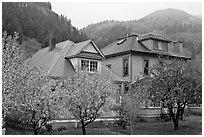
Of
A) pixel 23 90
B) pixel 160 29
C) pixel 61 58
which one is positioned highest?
pixel 160 29

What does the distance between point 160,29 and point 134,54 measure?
5368 cm

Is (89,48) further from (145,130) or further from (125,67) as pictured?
(145,130)

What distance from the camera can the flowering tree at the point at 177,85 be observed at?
19.7 m

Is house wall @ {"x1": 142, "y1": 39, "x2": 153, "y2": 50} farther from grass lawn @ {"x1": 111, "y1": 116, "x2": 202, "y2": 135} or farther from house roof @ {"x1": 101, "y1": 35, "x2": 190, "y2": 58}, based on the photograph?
grass lawn @ {"x1": 111, "y1": 116, "x2": 202, "y2": 135}

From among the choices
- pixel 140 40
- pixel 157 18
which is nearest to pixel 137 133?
pixel 140 40

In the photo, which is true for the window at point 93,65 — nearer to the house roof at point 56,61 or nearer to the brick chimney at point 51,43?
the house roof at point 56,61

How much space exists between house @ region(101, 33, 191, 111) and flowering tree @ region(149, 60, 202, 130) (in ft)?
19.7

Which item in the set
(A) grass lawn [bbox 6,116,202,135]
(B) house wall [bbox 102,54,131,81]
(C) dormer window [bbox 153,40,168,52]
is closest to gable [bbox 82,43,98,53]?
(B) house wall [bbox 102,54,131,81]

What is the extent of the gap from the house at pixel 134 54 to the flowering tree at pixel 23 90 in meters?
12.2

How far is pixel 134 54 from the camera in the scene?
28.3 metres

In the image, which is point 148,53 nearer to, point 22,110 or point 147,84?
point 147,84

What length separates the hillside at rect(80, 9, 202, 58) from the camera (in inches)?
1793

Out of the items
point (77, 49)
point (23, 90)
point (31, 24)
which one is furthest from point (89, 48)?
point (31, 24)

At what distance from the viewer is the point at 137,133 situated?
1967 centimetres
